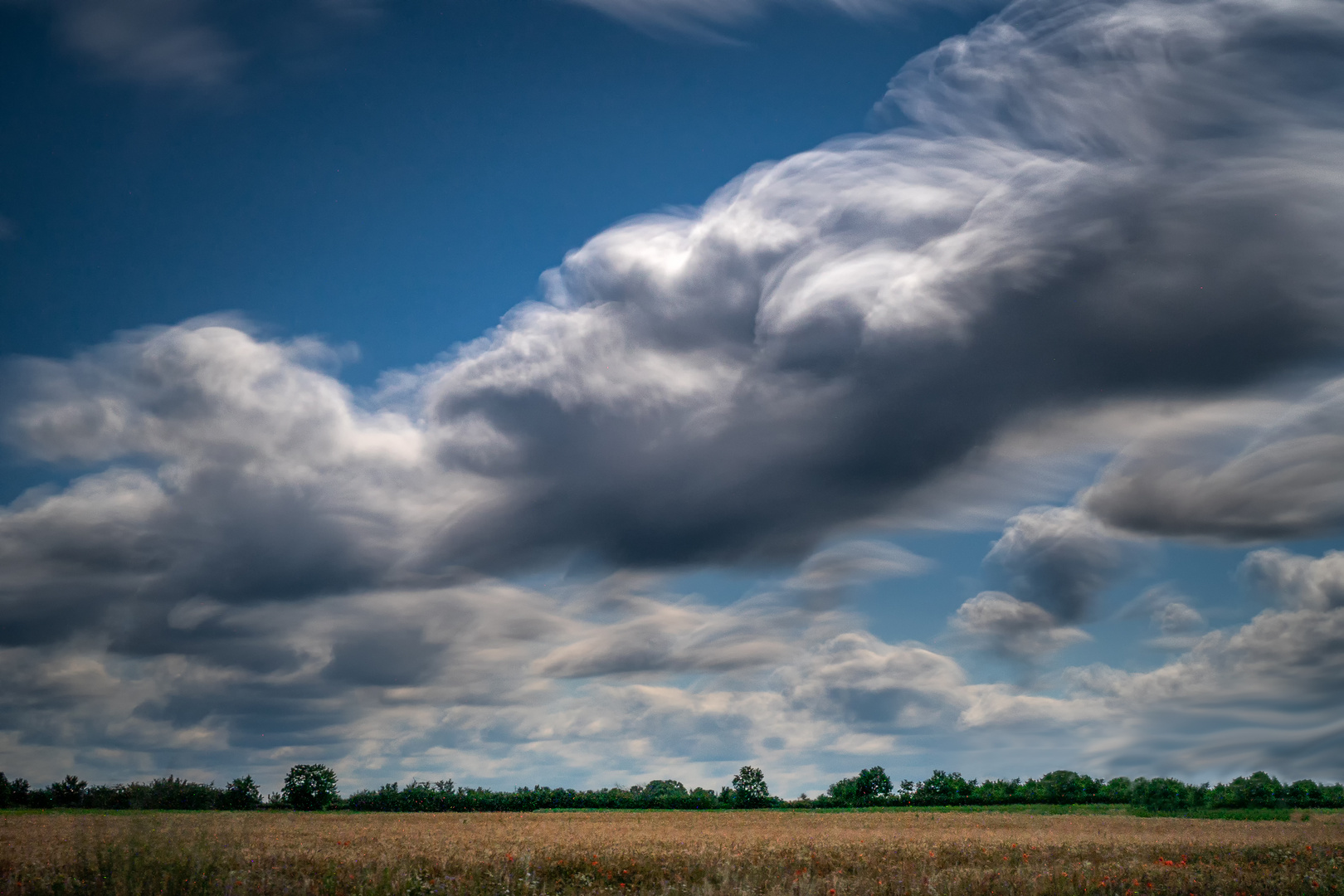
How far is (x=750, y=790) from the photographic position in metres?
103

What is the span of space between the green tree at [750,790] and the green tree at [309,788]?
49352 mm

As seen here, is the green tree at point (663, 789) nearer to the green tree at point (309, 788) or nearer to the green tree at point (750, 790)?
the green tree at point (750, 790)

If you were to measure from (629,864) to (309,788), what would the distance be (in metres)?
90.8

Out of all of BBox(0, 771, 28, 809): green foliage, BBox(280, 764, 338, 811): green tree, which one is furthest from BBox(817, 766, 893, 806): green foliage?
BBox(0, 771, 28, 809): green foliage

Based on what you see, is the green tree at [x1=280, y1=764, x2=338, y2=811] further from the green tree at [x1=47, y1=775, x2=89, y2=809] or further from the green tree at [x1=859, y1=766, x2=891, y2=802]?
the green tree at [x1=859, y1=766, x2=891, y2=802]

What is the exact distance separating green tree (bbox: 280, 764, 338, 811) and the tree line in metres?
0.10

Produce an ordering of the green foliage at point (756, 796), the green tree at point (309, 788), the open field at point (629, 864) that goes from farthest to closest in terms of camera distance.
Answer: the green tree at point (309, 788)
the green foliage at point (756, 796)
the open field at point (629, 864)

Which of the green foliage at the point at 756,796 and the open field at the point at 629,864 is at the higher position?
the open field at the point at 629,864

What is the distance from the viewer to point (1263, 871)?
72.9 ft

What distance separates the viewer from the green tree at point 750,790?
329 feet

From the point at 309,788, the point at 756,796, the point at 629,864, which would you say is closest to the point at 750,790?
the point at 756,796

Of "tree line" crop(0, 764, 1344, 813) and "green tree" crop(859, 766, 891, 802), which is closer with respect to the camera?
"tree line" crop(0, 764, 1344, 813)

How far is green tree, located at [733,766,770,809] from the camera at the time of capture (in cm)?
10031

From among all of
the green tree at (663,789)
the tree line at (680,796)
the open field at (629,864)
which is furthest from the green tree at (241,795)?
the open field at (629,864)
